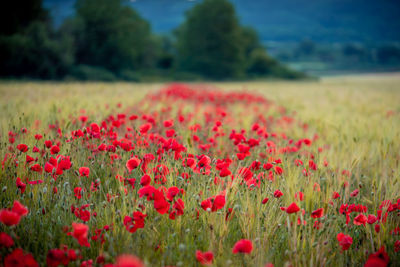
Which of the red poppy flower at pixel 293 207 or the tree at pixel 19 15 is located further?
the tree at pixel 19 15

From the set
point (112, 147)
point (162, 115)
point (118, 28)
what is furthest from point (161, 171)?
point (118, 28)

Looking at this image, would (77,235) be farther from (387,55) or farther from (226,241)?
(387,55)

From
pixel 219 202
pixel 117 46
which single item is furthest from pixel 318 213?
pixel 117 46

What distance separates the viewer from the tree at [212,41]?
2750cm

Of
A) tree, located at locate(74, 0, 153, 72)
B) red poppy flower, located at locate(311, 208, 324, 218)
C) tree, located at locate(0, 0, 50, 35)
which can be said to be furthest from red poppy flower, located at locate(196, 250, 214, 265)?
tree, located at locate(74, 0, 153, 72)

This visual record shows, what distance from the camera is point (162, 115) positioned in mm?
4180

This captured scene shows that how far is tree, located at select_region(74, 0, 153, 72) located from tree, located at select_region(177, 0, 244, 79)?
581cm

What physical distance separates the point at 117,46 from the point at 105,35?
127 centimetres

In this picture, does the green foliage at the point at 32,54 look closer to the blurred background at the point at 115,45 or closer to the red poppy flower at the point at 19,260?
the blurred background at the point at 115,45

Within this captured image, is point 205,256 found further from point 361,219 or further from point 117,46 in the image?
point 117,46

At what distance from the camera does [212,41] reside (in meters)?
27.6

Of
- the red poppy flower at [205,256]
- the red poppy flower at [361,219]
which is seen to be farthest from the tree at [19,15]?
the red poppy flower at [361,219]

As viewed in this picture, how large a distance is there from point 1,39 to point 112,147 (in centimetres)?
1684

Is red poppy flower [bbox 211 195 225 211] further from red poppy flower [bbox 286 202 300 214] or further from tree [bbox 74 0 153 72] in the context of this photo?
tree [bbox 74 0 153 72]
